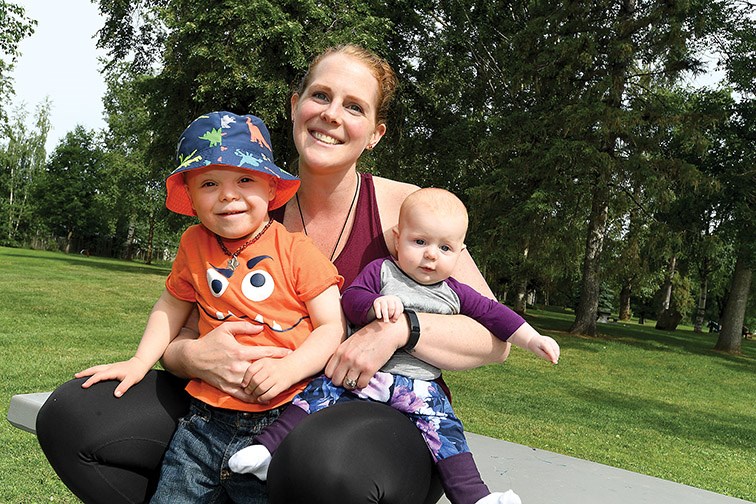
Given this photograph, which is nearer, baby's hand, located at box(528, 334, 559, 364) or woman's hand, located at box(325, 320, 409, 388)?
woman's hand, located at box(325, 320, 409, 388)

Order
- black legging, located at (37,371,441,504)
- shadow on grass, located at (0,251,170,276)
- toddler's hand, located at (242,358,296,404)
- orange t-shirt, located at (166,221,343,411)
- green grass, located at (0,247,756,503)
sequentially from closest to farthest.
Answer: black legging, located at (37,371,441,504) → toddler's hand, located at (242,358,296,404) → orange t-shirt, located at (166,221,343,411) → green grass, located at (0,247,756,503) → shadow on grass, located at (0,251,170,276)

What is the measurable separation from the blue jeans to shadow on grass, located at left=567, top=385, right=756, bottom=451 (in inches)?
328

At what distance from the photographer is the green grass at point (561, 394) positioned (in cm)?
688

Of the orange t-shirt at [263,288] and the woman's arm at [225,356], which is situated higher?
the orange t-shirt at [263,288]

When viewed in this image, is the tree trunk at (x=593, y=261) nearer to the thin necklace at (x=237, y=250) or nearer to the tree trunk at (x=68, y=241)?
the thin necklace at (x=237, y=250)

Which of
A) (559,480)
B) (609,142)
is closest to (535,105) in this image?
(609,142)

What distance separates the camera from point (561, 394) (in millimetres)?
11203

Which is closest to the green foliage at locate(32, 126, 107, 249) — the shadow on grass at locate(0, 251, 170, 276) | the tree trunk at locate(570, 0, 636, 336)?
the shadow on grass at locate(0, 251, 170, 276)

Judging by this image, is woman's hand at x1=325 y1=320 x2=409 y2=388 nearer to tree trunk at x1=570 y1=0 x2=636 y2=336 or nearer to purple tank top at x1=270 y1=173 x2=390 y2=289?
purple tank top at x1=270 y1=173 x2=390 y2=289

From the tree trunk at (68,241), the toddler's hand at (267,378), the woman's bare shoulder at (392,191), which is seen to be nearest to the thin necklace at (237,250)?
the toddler's hand at (267,378)

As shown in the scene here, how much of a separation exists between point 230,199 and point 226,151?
141 millimetres

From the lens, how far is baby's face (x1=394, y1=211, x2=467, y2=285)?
84.0 inches

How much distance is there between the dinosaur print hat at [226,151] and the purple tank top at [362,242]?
0.31 m

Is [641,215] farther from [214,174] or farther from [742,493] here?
[214,174]
